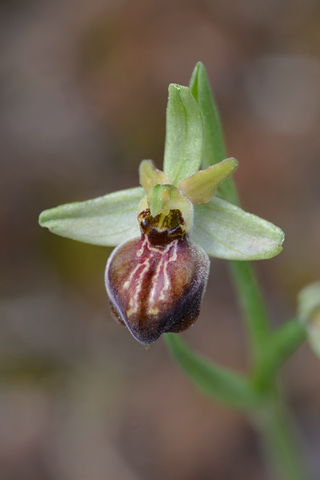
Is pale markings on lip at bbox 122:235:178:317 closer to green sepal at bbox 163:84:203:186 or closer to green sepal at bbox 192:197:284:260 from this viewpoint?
green sepal at bbox 192:197:284:260

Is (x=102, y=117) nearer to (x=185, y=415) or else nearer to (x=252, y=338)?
(x=185, y=415)

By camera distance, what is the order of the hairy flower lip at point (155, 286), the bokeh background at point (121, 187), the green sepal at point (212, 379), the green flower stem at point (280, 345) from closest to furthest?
the hairy flower lip at point (155, 286) → the green sepal at point (212, 379) → the green flower stem at point (280, 345) → the bokeh background at point (121, 187)

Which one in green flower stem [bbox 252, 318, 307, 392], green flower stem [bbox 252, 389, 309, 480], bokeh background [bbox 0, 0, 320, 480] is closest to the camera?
green flower stem [bbox 252, 318, 307, 392]

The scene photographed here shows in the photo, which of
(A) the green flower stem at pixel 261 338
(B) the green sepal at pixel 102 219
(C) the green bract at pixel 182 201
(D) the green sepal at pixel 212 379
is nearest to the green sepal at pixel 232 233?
(C) the green bract at pixel 182 201

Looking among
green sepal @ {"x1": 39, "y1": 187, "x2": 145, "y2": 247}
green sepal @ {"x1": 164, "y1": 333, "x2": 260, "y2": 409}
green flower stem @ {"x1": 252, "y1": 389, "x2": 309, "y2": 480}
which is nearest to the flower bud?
green sepal @ {"x1": 39, "y1": 187, "x2": 145, "y2": 247}

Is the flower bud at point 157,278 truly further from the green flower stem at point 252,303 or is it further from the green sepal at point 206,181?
the green flower stem at point 252,303

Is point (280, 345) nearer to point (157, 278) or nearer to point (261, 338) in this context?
point (261, 338)
